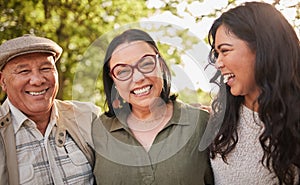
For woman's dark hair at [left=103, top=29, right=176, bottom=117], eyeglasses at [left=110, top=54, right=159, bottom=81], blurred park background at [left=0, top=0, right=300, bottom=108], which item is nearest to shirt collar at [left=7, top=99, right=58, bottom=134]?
woman's dark hair at [left=103, top=29, right=176, bottom=117]

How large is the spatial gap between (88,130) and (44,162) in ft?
0.99

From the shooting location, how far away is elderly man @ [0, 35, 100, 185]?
2857mm

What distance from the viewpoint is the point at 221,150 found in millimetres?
2803

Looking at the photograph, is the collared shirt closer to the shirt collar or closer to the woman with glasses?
the shirt collar

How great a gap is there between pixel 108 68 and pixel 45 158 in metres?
0.56

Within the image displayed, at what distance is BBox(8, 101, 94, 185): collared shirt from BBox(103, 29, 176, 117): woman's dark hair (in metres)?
0.30

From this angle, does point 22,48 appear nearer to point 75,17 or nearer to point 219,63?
point 219,63

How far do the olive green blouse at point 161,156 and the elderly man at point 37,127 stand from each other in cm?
14

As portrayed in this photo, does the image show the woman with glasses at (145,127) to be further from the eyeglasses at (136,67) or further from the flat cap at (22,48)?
the flat cap at (22,48)

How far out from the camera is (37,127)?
9.84 feet

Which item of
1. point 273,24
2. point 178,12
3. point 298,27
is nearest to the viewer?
point 273,24

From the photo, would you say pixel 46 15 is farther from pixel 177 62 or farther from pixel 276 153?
pixel 276 153


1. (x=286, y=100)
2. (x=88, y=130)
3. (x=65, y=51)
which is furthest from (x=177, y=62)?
(x=65, y=51)

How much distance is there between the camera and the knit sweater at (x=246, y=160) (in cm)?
274
